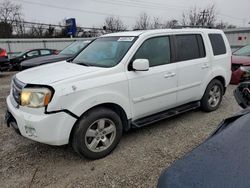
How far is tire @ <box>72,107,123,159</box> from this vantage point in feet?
9.96

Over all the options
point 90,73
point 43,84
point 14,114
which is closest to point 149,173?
point 90,73

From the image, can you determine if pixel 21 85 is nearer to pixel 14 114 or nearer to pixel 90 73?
pixel 14 114

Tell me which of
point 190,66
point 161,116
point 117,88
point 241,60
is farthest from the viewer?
point 241,60

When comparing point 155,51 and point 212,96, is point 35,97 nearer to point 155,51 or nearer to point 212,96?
point 155,51

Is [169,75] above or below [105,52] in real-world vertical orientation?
below

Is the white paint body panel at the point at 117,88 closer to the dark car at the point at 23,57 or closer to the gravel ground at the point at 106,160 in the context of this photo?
the gravel ground at the point at 106,160

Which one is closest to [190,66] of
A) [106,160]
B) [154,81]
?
[154,81]

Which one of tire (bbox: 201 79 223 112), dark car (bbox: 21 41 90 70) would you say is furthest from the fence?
tire (bbox: 201 79 223 112)

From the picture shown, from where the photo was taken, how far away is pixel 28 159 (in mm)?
3350

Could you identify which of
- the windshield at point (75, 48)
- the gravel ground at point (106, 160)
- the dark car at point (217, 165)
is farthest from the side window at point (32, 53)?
the dark car at point (217, 165)

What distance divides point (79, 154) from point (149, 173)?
0.98 m

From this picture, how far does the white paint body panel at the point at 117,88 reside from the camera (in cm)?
286

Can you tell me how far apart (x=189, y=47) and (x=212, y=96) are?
4.37 feet

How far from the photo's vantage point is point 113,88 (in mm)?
3273
